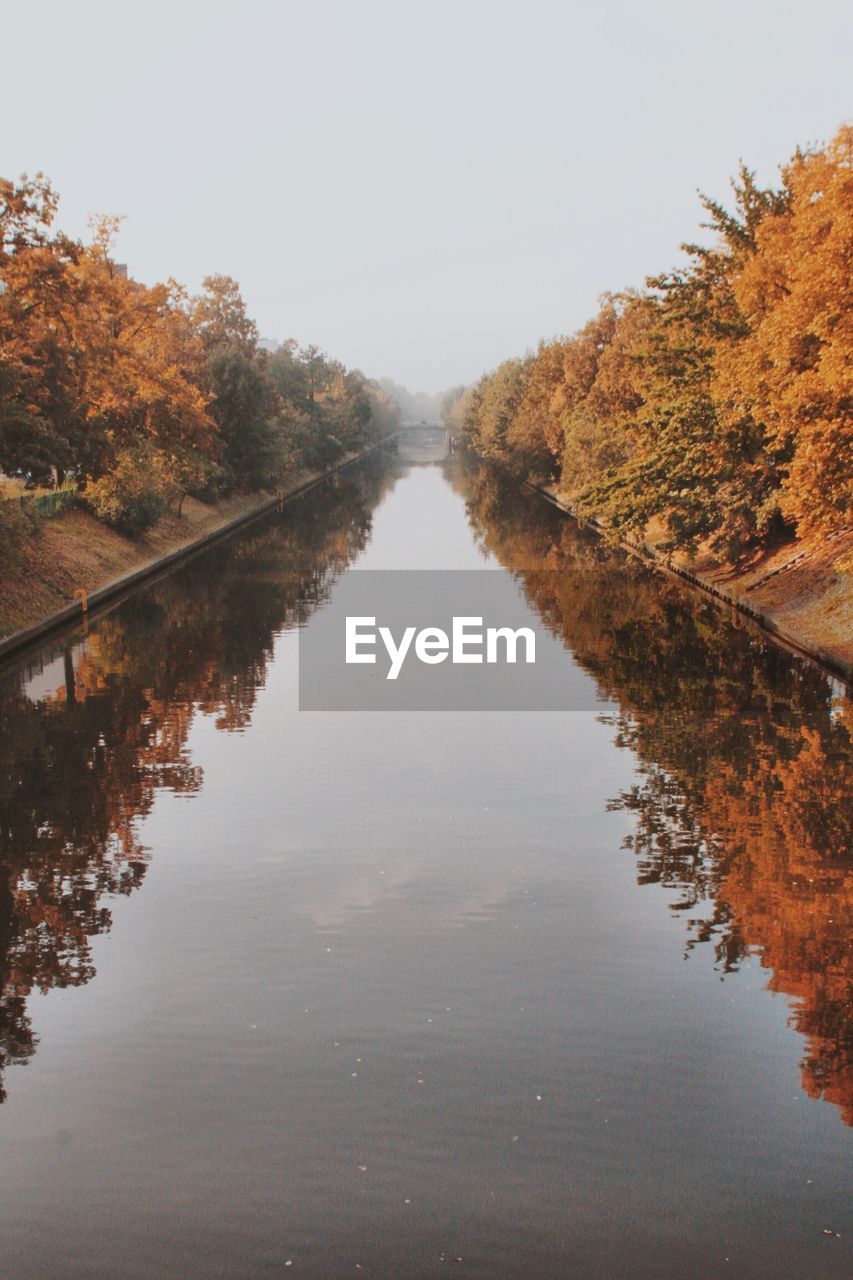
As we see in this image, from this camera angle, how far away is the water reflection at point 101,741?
38.0 feet

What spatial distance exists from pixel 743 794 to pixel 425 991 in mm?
6854

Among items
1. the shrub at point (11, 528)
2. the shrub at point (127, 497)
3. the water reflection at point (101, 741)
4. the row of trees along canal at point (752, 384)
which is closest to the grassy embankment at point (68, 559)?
the shrub at point (11, 528)

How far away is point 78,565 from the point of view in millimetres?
37375

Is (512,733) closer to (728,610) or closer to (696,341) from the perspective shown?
(728,610)

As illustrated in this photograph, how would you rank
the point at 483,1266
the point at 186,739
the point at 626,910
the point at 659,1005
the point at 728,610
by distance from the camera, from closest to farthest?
the point at 483,1266 → the point at 659,1005 → the point at 626,910 → the point at 186,739 → the point at 728,610

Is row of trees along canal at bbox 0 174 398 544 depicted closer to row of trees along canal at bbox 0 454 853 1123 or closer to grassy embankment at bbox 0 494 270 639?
grassy embankment at bbox 0 494 270 639

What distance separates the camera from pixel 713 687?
2292 cm

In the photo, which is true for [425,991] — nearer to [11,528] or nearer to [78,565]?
[11,528]

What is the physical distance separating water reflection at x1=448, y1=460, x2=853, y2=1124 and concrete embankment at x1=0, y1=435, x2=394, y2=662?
11.8m

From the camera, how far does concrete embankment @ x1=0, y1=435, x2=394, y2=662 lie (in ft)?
96.8

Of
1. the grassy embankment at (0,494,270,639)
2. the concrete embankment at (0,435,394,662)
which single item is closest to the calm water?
the concrete embankment at (0,435,394,662)

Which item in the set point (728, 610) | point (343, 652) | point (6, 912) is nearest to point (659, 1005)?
point (6, 912)

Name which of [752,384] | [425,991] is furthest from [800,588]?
[425,991]

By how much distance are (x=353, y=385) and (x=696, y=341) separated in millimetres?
126969
